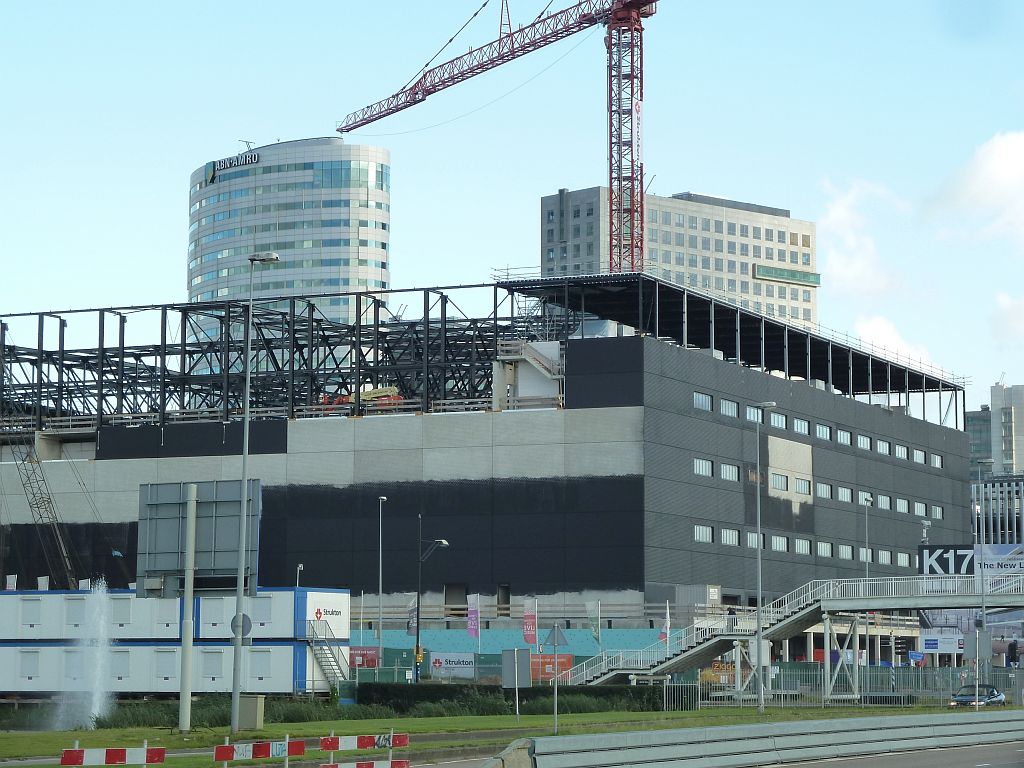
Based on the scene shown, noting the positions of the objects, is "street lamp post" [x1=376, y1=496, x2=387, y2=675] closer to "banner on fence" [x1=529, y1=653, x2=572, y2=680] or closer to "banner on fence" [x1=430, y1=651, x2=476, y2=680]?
"banner on fence" [x1=430, y1=651, x2=476, y2=680]

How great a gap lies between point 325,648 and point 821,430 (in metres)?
67.2

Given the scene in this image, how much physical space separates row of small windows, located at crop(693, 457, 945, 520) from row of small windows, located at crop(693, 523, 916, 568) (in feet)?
12.0

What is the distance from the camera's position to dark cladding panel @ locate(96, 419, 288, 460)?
115 metres

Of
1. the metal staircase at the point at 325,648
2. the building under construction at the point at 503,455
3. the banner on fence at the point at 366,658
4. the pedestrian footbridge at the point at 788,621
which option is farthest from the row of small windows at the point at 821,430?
the metal staircase at the point at 325,648

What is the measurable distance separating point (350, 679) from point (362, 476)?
146ft

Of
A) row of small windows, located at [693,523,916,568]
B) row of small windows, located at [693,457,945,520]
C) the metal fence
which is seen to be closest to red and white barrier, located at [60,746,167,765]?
the metal fence

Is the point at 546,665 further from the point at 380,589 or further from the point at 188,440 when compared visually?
the point at 188,440

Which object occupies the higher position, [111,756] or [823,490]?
[823,490]

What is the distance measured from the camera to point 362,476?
11156 cm

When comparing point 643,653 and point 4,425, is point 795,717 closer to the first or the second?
point 643,653

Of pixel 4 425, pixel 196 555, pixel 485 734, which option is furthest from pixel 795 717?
pixel 4 425

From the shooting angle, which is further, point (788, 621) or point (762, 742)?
point (788, 621)

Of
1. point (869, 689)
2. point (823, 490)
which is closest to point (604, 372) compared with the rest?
point (823, 490)

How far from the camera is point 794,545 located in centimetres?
12025
